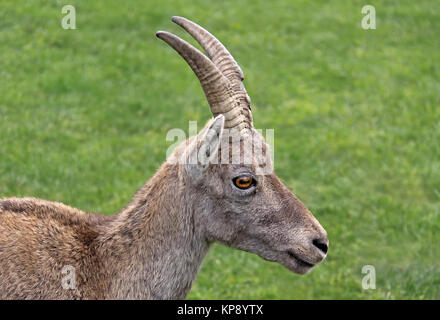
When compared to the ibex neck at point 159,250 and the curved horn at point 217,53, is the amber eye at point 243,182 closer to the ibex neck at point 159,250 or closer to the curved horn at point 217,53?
the ibex neck at point 159,250

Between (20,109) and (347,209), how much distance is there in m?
6.02

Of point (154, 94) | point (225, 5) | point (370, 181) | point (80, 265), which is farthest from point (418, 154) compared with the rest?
point (80, 265)

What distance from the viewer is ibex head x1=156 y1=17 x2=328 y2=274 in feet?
18.4

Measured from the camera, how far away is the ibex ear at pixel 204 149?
5383 millimetres

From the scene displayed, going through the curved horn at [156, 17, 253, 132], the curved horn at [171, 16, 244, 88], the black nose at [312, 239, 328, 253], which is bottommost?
the black nose at [312, 239, 328, 253]

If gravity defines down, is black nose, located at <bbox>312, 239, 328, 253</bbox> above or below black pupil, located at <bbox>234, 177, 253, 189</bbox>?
below

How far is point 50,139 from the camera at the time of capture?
439 inches

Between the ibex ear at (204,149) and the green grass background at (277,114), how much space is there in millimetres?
3358

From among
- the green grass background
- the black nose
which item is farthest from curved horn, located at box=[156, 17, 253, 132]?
the green grass background

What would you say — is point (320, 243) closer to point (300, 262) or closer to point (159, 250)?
point (300, 262)

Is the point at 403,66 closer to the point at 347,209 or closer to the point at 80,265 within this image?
the point at 347,209

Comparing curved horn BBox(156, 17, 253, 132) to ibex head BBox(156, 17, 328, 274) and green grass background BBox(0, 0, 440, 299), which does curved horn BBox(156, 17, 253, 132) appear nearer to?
ibex head BBox(156, 17, 328, 274)

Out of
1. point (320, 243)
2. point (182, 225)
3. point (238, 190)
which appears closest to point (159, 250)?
point (182, 225)

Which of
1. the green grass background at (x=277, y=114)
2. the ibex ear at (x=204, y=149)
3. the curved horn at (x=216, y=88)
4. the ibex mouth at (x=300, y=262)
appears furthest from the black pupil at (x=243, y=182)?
the green grass background at (x=277, y=114)
